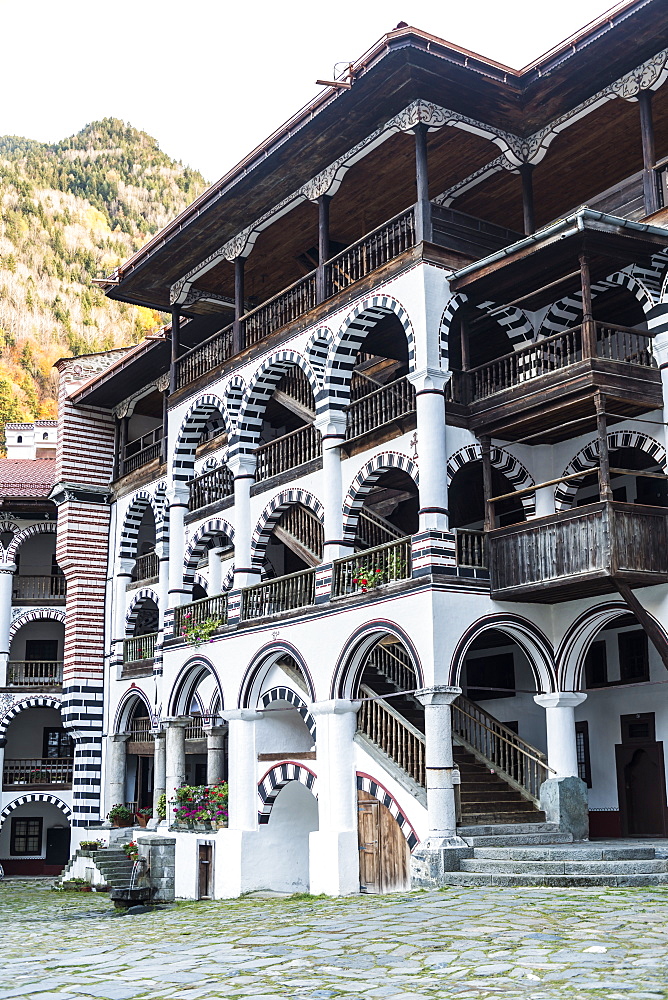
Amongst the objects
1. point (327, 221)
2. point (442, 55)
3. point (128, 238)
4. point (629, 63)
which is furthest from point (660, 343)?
point (128, 238)

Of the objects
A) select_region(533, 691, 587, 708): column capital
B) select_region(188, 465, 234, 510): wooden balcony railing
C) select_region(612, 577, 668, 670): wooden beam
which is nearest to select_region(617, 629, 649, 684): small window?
select_region(533, 691, 587, 708): column capital

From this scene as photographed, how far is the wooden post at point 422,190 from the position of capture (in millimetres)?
17766

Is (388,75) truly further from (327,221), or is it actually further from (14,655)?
(14,655)

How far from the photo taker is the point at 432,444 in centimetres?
1716

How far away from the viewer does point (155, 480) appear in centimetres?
2975

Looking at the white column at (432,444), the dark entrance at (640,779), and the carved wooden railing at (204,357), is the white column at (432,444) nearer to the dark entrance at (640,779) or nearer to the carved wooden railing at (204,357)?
the dark entrance at (640,779)

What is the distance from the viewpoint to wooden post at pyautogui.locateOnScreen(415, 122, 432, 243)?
58.3 feet

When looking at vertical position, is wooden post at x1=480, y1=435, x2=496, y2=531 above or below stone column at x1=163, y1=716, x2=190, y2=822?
above

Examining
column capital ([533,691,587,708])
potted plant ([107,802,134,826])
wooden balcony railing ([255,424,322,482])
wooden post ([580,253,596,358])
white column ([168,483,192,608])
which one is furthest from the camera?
potted plant ([107,802,134,826])

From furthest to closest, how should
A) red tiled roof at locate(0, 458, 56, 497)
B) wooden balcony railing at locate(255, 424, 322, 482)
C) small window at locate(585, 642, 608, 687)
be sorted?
red tiled roof at locate(0, 458, 56, 497) → wooden balcony railing at locate(255, 424, 322, 482) → small window at locate(585, 642, 608, 687)

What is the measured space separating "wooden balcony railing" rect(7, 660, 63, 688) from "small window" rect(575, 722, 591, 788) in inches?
677

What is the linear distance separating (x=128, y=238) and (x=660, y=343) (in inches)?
2900

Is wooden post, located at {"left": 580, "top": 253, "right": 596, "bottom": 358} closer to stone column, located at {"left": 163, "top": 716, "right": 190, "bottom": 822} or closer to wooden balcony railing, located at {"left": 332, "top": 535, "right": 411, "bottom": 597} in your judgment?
wooden balcony railing, located at {"left": 332, "top": 535, "right": 411, "bottom": 597}

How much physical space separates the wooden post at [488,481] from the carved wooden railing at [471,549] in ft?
0.83
